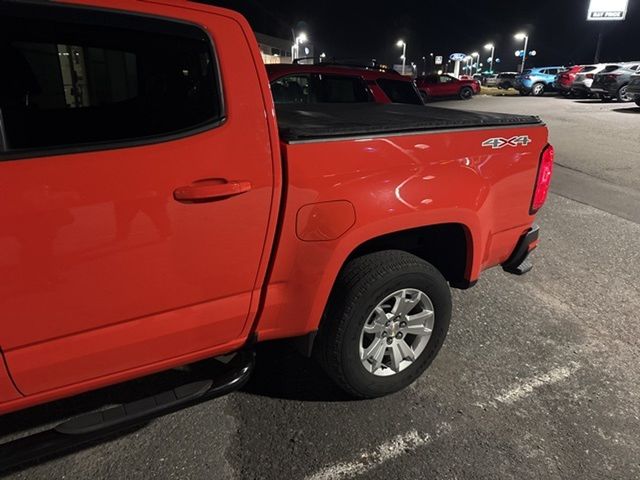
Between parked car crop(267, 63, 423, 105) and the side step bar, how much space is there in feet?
16.6

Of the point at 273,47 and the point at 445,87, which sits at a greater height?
the point at 273,47

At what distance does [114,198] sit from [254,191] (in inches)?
20.2

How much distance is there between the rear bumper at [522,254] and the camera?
3070 millimetres

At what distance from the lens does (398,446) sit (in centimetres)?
234

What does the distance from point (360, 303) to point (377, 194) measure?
1.76 feet

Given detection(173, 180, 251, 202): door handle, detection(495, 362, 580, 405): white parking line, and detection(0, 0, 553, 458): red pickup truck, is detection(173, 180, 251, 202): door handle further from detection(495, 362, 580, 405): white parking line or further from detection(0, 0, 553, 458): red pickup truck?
detection(495, 362, 580, 405): white parking line

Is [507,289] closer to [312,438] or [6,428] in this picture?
[312,438]

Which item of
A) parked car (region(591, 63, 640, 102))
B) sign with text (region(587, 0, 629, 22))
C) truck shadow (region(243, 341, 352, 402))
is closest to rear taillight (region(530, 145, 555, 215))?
truck shadow (region(243, 341, 352, 402))

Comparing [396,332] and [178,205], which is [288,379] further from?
[178,205]

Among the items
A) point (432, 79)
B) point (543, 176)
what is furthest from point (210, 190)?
point (432, 79)

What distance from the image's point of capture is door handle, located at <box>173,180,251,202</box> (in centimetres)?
175

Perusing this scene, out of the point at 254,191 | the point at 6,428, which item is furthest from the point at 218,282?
the point at 6,428

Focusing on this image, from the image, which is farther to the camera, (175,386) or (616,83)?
(616,83)

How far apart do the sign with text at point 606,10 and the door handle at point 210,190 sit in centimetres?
5292
